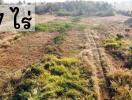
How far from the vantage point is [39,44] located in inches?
1016

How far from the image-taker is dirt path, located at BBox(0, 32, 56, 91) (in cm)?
1805

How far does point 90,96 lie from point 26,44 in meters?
12.8

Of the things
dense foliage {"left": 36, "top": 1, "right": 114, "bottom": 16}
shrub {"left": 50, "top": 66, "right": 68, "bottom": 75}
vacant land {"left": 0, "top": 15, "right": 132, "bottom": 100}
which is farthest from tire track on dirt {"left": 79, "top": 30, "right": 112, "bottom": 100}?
dense foliage {"left": 36, "top": 1, "right": 114, "bottom": 16}

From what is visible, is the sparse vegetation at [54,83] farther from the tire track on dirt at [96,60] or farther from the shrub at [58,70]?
the tire track on dirt at [96,60]

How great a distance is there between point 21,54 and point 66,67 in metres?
5.75

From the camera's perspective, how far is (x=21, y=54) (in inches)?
874

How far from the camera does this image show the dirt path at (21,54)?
59.2ft

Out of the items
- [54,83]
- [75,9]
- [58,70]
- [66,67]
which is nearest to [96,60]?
[66,67]

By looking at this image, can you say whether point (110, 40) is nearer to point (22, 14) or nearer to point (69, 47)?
point (69, 47)

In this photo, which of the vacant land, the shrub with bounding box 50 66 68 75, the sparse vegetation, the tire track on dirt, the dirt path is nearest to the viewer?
the sparse vegetation

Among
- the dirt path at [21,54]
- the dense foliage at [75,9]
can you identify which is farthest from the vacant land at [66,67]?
the dense foliage at [75,9]

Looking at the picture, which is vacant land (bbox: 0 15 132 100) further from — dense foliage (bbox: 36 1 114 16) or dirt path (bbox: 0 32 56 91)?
dense foliage (bbox: 36 1 114 16)

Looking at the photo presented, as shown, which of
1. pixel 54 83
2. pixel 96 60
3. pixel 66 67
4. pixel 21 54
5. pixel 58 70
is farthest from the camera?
pixel 21 54

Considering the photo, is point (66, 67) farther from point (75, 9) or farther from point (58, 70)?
point (75, 9)
